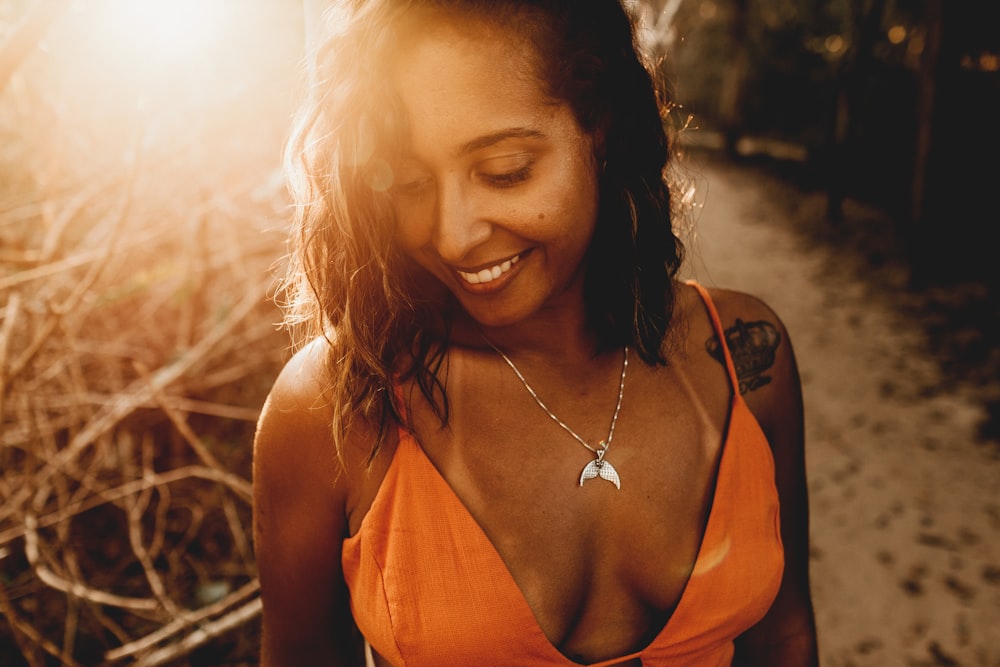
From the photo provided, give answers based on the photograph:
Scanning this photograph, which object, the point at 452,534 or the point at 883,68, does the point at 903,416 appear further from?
the point at 883,68

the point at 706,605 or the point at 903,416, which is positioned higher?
the point at 706,605

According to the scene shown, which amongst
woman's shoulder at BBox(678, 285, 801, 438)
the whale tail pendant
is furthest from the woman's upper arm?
woman's shoulder at BBox(678, 285, 801, 438)

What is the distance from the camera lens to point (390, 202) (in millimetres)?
1195

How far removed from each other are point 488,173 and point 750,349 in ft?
2.52

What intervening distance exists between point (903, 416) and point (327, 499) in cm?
443

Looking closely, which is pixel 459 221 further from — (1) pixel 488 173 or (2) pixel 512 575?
(2) pixel 512 575

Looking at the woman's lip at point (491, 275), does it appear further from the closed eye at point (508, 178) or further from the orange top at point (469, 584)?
the orange top at point (469, 584)

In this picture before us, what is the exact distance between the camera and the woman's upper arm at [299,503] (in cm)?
124

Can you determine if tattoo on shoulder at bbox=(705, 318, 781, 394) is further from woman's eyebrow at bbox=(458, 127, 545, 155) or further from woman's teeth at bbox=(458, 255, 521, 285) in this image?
woman's eyebrow at bbox=(458, 127, 545, 155)

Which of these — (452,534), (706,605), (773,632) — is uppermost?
(452,534)

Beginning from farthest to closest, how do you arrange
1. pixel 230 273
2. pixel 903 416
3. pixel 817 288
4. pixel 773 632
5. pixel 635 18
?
pixel 817 288 → pixel 903 416 → pixel 230 273 → pixel 773 632 → pixel 635 18

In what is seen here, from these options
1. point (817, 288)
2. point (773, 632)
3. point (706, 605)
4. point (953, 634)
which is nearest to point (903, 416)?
point (953, 634)

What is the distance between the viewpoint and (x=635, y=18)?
4.63 ft

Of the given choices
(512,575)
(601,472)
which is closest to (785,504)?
(601,472)
